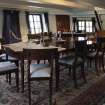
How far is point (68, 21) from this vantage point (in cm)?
1093

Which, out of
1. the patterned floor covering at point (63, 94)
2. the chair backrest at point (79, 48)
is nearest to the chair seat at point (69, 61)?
the chair backrest at point (79, 48)

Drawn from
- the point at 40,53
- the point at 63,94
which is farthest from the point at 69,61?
the point at 40,53

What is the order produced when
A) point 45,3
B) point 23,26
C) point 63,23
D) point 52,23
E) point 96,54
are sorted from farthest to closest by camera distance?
point 63,23, point 52,23, point 23,26, point 45,3, point 96,54

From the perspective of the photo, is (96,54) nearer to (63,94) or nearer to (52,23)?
(63,94)

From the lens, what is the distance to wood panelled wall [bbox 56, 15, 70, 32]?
10336 millimetres

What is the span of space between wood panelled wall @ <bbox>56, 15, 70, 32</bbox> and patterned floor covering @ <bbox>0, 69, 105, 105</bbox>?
19.9 feet

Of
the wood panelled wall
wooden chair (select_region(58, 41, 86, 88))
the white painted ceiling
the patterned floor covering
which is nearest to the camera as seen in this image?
the patterned floor covering

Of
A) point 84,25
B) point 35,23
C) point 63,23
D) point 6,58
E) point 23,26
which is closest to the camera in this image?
point 6,58

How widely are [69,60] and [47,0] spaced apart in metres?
1.79

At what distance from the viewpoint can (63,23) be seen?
35.1 ft

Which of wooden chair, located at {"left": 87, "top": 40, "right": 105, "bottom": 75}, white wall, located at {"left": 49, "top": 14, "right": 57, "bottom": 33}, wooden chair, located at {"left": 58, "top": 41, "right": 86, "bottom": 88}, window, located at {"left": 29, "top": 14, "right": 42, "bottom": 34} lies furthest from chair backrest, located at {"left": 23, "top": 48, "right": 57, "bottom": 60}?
white wall, located at {"left": 49, "top": 14, "right": 57, "bottom": 33}

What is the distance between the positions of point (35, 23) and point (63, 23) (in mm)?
1735

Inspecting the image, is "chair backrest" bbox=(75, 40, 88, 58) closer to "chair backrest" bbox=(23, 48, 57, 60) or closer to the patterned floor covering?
the patterned floor covering

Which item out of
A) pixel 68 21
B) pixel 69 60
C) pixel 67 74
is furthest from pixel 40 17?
pixel 69 60
